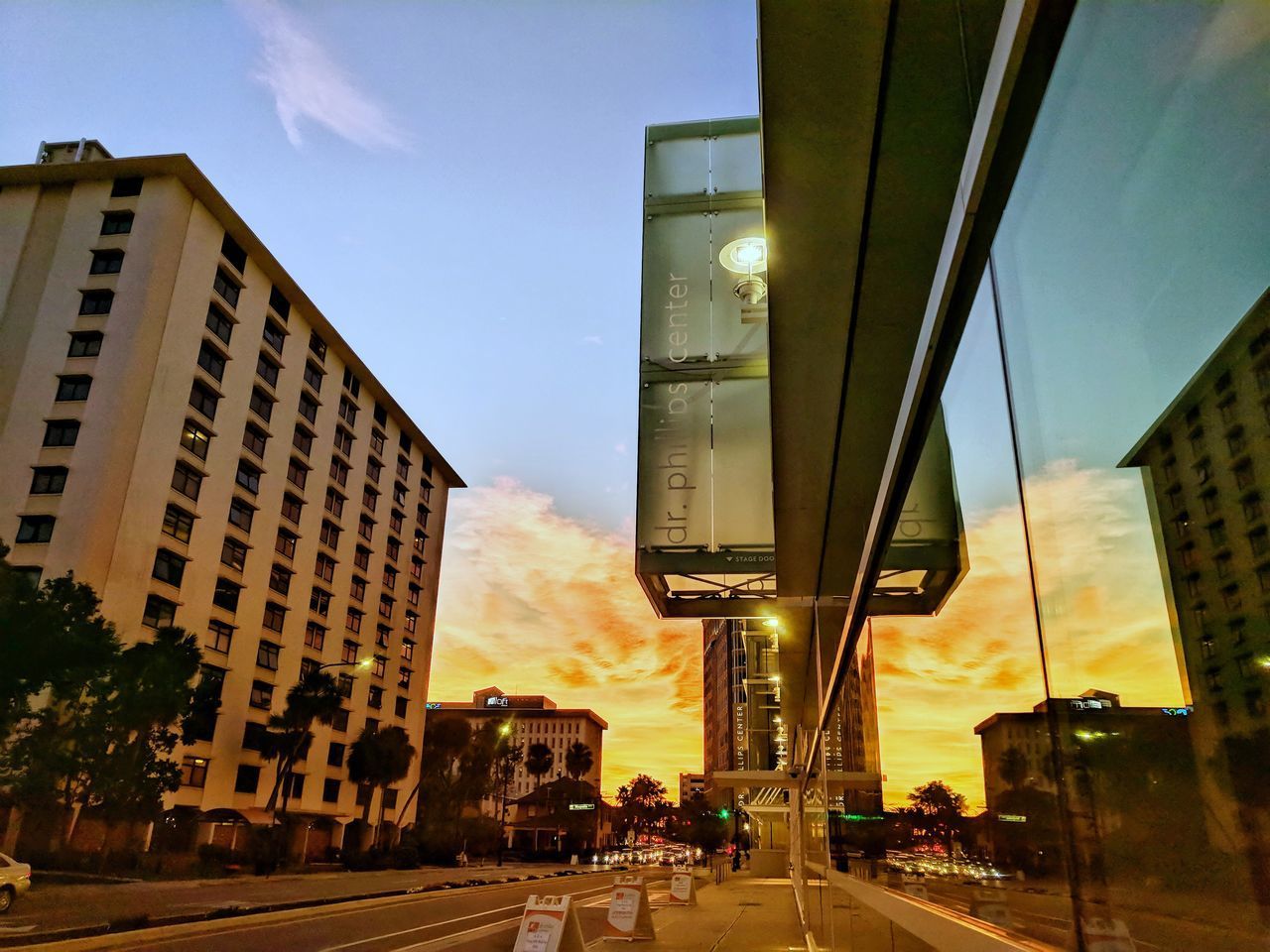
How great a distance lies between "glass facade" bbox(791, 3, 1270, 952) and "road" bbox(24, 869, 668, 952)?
49.8ft

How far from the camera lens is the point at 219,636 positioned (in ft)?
157

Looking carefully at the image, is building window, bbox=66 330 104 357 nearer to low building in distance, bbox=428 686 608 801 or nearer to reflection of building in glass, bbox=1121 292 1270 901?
reflection of building in glass, bbox=1121 292 1270 901

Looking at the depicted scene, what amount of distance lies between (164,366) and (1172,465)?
1980 inches

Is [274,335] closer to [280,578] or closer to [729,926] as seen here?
[280,578]

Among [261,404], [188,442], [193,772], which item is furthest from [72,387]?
[193,772]

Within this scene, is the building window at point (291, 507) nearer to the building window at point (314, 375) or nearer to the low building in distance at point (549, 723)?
the building window at point (314, 375)

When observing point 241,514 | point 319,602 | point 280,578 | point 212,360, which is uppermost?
point 212,360

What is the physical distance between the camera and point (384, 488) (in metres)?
68.2

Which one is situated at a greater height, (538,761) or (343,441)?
(343,441)

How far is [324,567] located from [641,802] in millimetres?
123131

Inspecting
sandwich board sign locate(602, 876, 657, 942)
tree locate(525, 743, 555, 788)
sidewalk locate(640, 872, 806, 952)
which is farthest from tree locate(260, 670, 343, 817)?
tree locate(525, 743, 555, 788)

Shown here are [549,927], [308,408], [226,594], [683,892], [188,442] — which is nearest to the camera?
[549,927]

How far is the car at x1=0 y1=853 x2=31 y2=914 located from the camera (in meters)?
18.0

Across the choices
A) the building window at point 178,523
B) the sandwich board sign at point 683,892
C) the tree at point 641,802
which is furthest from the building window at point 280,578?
the tree at point 641,802
